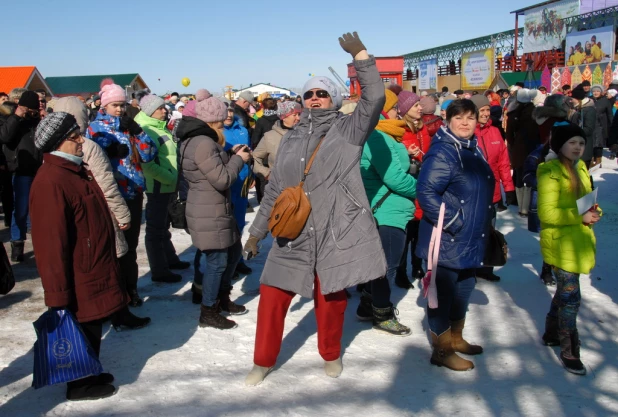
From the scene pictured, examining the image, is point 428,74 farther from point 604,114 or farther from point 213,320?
point 213,320

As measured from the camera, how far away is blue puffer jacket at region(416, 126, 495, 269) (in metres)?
3.39

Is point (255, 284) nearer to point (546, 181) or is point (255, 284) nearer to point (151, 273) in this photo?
point (151, 273)

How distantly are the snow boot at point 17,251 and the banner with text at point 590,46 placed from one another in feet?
94.1

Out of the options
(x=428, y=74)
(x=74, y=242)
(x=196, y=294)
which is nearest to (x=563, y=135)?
(x=74, y=242)

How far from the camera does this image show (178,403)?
3.24 metres

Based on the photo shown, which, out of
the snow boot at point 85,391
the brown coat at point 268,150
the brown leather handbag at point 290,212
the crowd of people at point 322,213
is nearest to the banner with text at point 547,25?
the brown coat at point 268,150

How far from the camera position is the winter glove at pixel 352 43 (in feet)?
9.84

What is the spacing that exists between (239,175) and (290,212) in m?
2.55

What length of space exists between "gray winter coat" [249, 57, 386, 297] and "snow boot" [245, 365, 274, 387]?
0.60 m

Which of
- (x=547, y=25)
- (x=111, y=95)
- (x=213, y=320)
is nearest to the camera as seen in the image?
(x=213, y=320)

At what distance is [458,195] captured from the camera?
340 centimetres

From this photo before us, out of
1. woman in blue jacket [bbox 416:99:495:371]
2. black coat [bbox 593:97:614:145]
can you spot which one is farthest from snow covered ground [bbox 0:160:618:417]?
black coat [bbox 593:97:614:145]

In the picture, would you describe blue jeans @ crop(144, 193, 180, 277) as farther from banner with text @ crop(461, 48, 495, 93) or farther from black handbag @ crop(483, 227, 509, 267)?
banner with text @ crop(461, 48, 495, 93)

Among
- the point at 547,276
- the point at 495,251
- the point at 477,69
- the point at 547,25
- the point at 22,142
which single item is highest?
the point at 547,25
